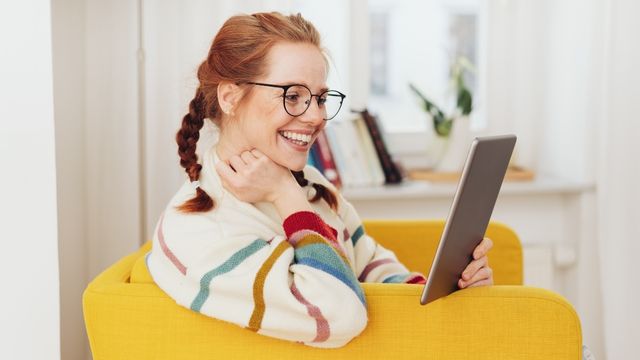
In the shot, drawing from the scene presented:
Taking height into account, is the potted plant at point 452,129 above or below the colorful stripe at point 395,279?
above

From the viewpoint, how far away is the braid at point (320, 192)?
1688mm

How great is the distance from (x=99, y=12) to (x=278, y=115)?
989 mm

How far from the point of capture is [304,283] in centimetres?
127

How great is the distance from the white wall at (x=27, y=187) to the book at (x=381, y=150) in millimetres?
1161

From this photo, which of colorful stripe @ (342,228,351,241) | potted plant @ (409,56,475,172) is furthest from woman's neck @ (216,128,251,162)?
potted plant @ (409,56,475,172)

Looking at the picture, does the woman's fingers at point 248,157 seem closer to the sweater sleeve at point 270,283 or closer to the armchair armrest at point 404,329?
the sweater sleeve at point 270,283

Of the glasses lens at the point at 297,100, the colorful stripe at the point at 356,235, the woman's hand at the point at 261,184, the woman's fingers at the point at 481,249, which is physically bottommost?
the colorful stripe at the point at 356,235

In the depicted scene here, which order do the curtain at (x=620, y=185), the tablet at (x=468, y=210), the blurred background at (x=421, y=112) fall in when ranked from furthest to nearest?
1. the curtain at (x=620, y=185)
2. the blurred background at (x=421, y=112)
3. the tablet at (x=468, y=210)

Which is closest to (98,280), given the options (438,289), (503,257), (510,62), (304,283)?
(304,283)

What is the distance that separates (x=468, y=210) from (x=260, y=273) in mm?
332

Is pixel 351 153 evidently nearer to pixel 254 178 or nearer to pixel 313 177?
pixel 313 177

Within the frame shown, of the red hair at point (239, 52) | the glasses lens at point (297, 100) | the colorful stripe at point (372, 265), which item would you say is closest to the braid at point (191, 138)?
the red hair at point (239, 52)

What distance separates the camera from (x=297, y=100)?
145cm

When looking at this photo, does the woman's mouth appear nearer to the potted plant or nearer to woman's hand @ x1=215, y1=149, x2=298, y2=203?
woman's hand @ x1=215, y1=149, x2=298, y2=203
